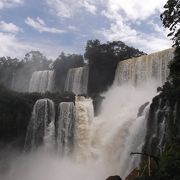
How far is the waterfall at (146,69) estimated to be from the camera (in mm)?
35250

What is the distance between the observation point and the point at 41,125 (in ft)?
115

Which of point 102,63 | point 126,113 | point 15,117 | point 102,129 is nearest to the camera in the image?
point 102,129

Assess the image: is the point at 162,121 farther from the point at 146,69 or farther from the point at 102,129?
the point at 146,69

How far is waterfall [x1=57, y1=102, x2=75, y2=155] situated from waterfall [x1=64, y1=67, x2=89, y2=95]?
10062mm

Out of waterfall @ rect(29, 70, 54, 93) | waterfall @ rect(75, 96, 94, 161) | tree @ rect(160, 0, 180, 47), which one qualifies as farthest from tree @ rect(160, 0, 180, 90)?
waterfall @ rect(29, 70, 54, 93)

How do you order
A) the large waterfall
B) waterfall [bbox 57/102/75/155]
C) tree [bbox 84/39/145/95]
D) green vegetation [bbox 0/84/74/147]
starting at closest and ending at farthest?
the large waterfall → waterfall [bbox 57/102/75/155] → green vegetation [bbox 0/84/74/147] → tree [bbox 84/39/145/95]

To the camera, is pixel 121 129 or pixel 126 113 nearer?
pixel 121 129

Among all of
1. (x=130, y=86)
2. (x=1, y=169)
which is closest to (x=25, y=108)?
(x=1, y=169)

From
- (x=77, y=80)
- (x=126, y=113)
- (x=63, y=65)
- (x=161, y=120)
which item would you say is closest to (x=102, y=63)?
(x=77, y=80)

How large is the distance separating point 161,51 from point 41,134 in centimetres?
1207

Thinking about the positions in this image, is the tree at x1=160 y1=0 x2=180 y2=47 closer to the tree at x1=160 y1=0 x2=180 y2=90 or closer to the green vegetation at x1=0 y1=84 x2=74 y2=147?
the tree at x1=160 y1=0 x2=180 y2=90

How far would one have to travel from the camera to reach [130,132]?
29406 mm

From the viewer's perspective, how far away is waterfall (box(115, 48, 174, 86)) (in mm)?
35250

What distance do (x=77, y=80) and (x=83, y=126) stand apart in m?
12.9
